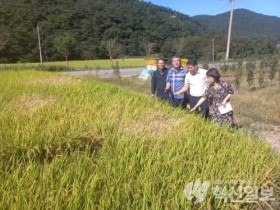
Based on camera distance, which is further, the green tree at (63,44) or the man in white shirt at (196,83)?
the green tree at (63,44)

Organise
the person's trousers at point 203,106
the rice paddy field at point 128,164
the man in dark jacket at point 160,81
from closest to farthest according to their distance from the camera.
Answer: the rice paddy field at point 128,164
the person's trousers at point 203,106
the man in dark jacket at point 160,81

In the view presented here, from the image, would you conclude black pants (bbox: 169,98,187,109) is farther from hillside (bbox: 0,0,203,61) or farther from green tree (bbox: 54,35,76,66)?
green tree (bbox: 54,35,76,66)

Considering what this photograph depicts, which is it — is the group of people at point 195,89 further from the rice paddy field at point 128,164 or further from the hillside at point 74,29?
the hillside at point 74,29

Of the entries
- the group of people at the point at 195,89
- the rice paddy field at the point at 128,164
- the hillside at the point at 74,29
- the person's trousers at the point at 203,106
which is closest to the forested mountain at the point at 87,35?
the hillside at the point at 74,29

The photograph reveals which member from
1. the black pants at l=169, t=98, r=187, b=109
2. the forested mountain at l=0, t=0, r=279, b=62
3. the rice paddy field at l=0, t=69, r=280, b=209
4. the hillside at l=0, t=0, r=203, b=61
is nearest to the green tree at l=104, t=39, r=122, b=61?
the forested mountain at l=0, t=0, r=279, b=62

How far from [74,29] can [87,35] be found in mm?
2275

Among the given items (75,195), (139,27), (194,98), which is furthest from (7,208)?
(139,27)

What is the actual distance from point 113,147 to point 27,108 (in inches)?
91.4

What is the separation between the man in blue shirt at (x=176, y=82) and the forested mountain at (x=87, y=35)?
113ft

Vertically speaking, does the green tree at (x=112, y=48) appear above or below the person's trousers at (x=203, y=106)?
below

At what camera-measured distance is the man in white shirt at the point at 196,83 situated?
5.42 metres

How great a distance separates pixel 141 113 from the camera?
4859mm

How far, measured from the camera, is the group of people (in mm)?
4722

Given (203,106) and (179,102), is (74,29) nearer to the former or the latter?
(179,102)
